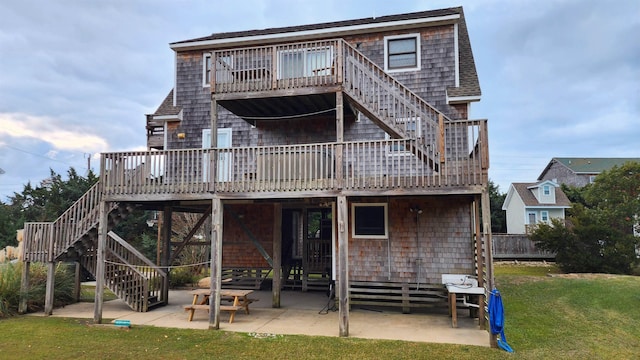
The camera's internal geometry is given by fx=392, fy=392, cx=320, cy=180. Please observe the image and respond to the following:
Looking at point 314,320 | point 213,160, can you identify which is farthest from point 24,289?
point 314,320

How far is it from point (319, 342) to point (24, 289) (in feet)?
26.9

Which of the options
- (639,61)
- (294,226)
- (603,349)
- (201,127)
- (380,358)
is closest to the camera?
(380,358)

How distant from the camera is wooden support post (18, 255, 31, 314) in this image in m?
10.2

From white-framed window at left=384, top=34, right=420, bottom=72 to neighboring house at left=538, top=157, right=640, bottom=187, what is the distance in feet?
126

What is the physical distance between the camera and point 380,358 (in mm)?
6602

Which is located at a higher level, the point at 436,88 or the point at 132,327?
the point at 436,88

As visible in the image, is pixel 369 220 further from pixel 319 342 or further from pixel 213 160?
pixel 213 160

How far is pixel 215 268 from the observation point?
8.94 metres

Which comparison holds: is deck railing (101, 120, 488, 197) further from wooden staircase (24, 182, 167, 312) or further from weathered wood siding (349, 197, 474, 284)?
weathered wood siding (349, 197, 474, 284)

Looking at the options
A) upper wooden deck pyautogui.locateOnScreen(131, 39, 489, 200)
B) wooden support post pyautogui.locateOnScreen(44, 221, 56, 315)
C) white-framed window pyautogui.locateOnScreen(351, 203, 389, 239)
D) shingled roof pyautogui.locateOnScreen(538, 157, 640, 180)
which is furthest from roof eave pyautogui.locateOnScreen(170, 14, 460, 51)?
shingled roof pyautogui.locateOnScreen(538, 157, 640, 180)

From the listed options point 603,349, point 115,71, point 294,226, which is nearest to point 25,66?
point 115,71

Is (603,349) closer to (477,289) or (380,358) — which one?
(477,289)

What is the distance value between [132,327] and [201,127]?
664 centimetres

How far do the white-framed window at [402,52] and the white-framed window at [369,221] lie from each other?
13.8 ft
